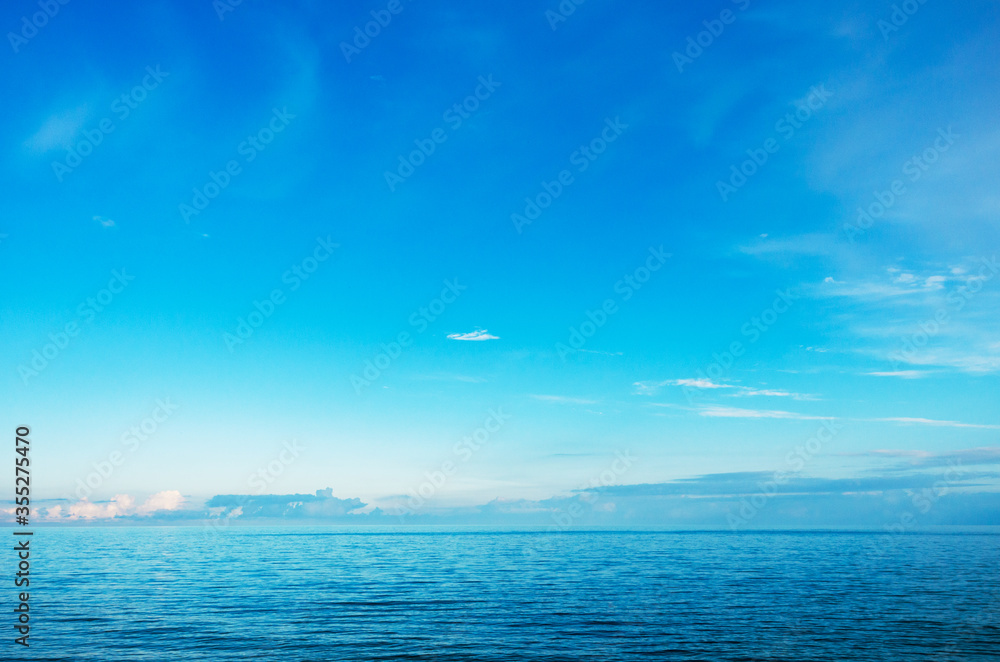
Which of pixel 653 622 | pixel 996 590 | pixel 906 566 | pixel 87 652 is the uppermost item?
pixel 87 652

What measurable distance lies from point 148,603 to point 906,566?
10591 cm

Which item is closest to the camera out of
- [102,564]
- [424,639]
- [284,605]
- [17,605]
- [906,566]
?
[424,639]

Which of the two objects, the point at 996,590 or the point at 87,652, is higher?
the point at 87,652

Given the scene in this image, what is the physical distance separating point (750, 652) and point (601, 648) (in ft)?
30.2

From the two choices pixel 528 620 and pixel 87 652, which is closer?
pixel 87 652

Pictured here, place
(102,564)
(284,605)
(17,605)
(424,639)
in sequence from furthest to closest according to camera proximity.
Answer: (102,564) → (284,605) → (17,605) → (424,639)

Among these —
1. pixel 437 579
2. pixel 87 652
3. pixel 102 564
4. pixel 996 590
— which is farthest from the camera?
pixel 102 564

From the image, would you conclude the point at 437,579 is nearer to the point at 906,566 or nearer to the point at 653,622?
the point at 653,622

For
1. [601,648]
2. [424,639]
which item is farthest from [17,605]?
[601,648]

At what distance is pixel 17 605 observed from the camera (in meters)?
47.4

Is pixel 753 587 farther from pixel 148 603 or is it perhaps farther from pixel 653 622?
pixel 148 603

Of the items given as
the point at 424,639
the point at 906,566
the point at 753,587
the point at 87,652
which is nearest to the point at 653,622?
the point at 424,639

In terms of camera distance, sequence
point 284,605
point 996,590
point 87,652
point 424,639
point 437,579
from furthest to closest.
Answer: point 437,579 → point 996,590 → point 284,605 → point 424,639 → point 87,652

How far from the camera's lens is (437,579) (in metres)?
73.1
